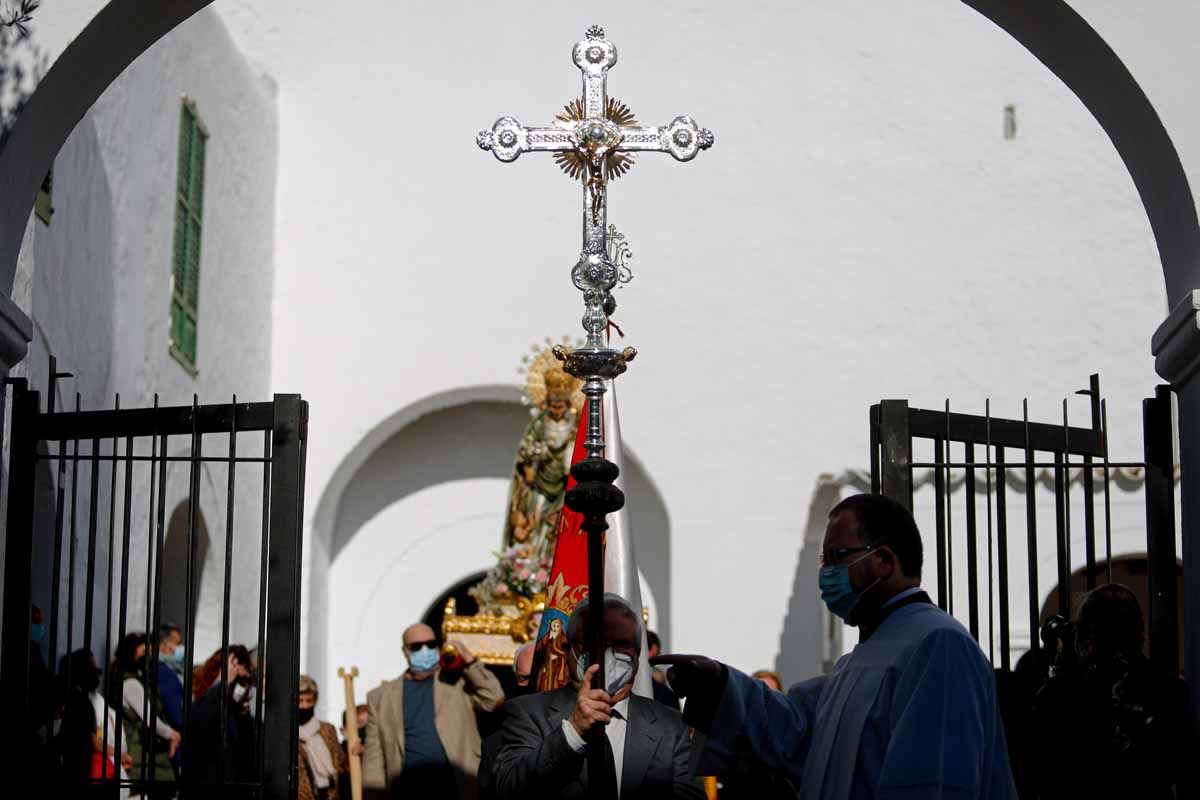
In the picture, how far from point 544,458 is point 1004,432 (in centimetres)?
678

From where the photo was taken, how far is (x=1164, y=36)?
585 cm

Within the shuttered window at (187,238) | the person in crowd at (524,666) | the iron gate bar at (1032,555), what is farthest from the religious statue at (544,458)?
the iron gate bar at (1032,555)

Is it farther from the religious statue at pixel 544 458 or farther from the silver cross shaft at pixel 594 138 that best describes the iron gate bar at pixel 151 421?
the religious statue at pixel 544 458

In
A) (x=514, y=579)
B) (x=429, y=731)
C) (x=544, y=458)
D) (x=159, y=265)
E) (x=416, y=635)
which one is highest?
(x=159, y=265)

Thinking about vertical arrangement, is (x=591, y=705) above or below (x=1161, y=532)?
below

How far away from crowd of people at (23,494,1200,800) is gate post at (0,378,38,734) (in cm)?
17

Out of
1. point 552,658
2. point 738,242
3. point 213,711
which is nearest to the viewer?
point 552,658

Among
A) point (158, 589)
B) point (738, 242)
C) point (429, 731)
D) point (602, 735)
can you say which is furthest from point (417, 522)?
point (602, 735)

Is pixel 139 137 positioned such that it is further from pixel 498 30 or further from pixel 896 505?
pixel 896 505

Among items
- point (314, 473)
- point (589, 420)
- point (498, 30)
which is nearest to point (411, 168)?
point (498, 30)

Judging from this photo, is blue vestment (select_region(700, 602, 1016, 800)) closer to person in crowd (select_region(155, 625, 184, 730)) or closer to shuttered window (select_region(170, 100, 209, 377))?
person in crowd (select_region(155, 625, 184, 730))

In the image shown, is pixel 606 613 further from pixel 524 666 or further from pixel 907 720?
pixel 524 666

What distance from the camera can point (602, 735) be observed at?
496 cm

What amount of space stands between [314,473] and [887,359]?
15.7ft
